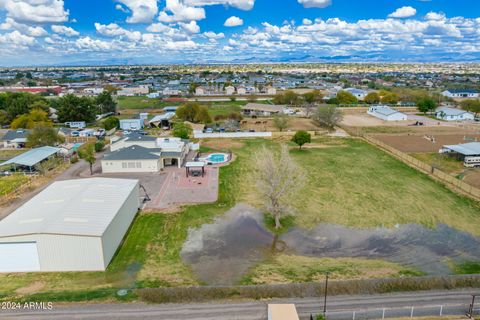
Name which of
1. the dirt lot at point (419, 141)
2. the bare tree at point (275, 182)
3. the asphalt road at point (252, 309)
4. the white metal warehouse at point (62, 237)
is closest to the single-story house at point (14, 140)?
the white metal warehouse at point (62, 237)

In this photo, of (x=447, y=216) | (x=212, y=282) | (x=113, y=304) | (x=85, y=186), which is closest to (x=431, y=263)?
(x=447, y=216)

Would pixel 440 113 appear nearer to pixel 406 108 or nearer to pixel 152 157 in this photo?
pixel 406 108

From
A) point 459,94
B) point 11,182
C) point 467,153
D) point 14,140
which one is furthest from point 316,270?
point 459,94

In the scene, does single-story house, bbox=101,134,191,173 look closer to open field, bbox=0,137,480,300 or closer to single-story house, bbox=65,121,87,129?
open field, bbox=0,137,480,300

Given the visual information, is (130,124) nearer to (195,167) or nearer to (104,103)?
(104,103)

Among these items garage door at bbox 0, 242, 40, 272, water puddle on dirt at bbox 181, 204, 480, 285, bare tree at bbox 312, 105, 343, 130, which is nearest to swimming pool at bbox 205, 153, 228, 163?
water puddle on dirt at bbox 181, 204, 480, 285

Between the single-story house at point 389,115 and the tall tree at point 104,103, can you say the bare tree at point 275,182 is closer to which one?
the single-story house at point 389,115
